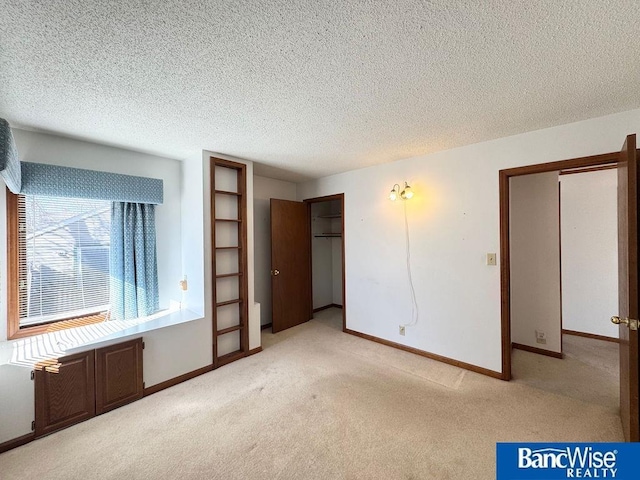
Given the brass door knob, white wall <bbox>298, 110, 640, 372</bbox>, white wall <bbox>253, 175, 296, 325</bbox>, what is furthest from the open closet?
the brass door knob

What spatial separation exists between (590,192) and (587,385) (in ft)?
8.19

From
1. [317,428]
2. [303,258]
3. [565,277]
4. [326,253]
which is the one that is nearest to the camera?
[317,428]

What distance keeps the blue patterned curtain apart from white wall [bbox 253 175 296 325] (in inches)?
57.0

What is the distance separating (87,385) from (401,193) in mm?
3474

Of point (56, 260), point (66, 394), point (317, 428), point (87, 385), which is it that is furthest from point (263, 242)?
point (317, 428)

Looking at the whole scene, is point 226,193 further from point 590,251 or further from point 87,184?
point 590,251

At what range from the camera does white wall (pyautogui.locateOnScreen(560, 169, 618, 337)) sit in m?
3.30

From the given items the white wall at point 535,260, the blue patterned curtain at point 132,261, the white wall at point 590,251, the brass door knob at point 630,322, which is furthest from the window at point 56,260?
the white wall at point 590,251

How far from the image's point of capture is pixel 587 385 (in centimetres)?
236

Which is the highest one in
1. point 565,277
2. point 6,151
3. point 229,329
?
point 6,151

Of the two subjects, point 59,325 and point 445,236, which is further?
point 445,236

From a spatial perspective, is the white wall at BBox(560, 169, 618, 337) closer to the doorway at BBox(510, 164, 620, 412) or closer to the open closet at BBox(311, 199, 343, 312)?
the doorway at BBox(510, 164, 620, 412)

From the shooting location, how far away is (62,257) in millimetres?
2461

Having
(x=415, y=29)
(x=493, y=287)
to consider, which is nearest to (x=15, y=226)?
(x=415, y=29)
